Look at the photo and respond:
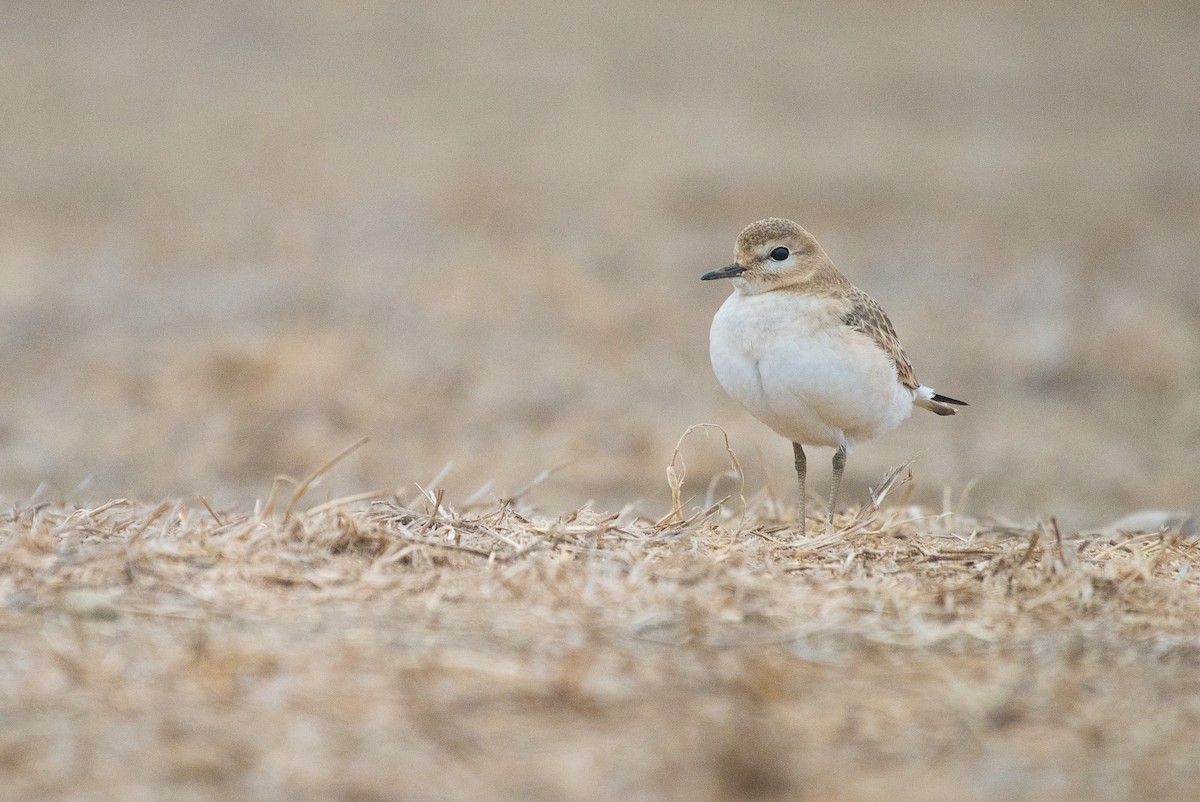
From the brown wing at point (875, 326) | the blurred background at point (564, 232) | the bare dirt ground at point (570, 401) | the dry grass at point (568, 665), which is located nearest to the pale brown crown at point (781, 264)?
the brown wing at point (875, 326)

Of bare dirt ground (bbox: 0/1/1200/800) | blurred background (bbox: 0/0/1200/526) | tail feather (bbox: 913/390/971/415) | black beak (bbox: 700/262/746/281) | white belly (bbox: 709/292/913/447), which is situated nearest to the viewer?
bare dirt ground (bbox: 0/1/1200/800)

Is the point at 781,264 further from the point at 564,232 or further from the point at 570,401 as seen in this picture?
the point at 564,232

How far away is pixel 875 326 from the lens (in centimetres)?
500

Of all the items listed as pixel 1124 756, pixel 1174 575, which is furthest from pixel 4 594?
pixel 1174 575

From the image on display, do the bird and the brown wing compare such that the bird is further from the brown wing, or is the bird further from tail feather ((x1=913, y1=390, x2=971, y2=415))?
tail feather ((x1=913, y1=390, x2=971, y2=415))

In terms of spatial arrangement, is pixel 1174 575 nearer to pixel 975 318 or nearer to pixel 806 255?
pixel 806 255

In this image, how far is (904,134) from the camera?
17703 mm

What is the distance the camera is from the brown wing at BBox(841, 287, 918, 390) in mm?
4871

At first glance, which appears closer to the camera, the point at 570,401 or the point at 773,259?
the point at 773,259

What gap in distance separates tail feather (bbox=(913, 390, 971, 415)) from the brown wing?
0.90 ft

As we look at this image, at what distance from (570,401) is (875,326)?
194 inches

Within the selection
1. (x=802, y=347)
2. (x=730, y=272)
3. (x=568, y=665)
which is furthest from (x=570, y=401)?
(x=568, y=665)

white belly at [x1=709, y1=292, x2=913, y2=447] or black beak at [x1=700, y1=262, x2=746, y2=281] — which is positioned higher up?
black beak at [x1=700, y1=262, x2=746, y2=281]

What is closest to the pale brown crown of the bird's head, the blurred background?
the bird's head
